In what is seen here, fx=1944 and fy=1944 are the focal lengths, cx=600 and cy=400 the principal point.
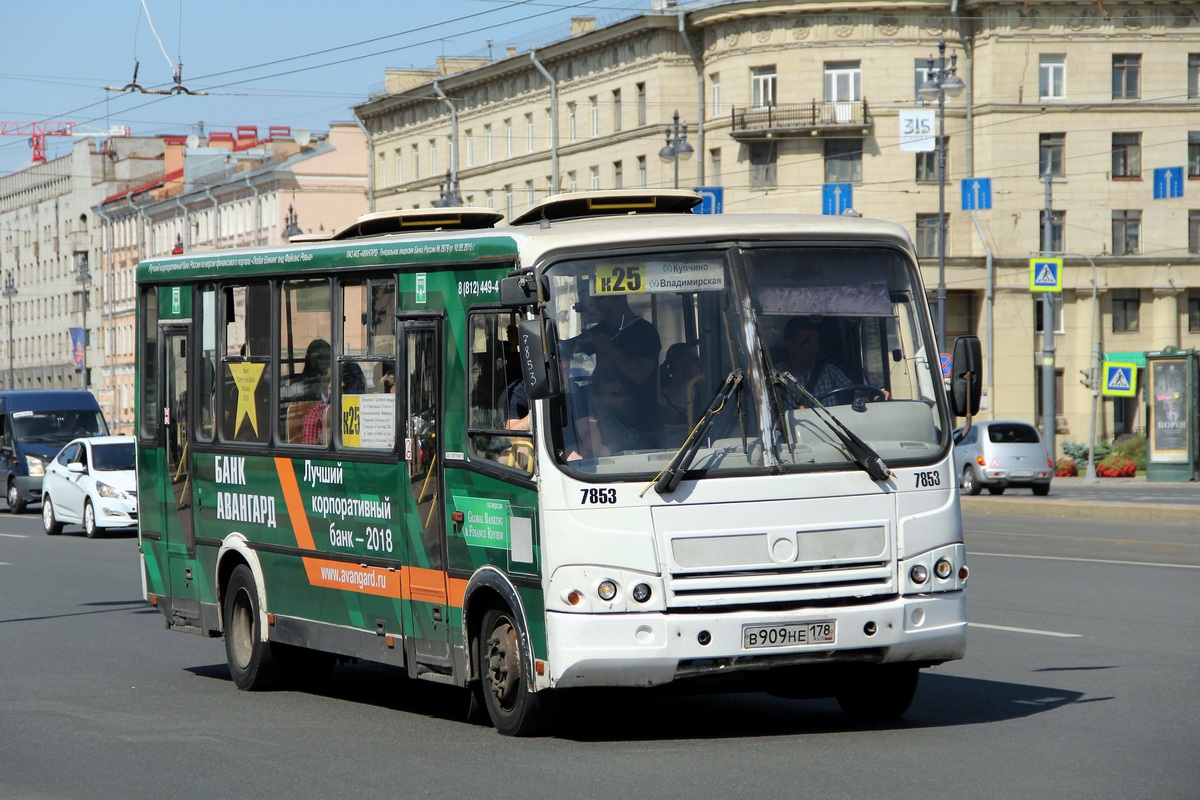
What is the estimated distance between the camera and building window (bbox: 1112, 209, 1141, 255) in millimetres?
66500

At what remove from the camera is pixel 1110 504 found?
99.6 ft

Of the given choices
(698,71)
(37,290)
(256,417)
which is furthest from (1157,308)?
(37,290)

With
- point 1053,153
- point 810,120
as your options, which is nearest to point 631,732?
point 810,120

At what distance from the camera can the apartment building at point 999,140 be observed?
65438 mm

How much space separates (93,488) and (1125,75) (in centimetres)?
4555

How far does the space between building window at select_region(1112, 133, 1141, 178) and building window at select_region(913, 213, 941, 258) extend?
638 centimetres

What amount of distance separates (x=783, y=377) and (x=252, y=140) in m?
111

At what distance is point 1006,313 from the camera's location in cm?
6625

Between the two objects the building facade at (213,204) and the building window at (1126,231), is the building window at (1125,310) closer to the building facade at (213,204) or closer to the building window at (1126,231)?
the building window at (1126,231)

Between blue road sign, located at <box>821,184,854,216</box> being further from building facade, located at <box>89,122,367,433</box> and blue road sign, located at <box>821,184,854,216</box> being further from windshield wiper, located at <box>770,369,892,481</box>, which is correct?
windshield wiper, located at <box>770,369,892,481</box>

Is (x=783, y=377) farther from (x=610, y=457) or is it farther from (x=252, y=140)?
(x=252, y=140)

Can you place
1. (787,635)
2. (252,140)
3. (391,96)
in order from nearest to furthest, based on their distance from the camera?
(787,635)
(391,96)
(252,140)

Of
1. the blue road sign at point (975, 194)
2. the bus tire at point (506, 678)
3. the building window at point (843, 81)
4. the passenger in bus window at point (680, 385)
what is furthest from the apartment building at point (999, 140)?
the passenger in bus window at point (680, 385)

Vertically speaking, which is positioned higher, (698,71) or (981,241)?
(698,71)
